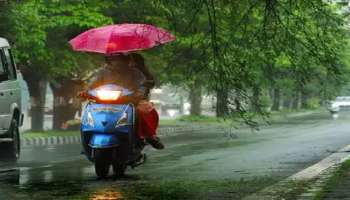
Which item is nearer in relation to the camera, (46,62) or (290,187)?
(290,187)

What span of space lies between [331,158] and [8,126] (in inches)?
230

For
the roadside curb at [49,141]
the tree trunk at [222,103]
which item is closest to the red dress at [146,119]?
the tree trunk at [222,103]

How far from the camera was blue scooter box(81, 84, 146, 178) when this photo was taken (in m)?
A: 10.4

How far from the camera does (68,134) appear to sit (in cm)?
2861

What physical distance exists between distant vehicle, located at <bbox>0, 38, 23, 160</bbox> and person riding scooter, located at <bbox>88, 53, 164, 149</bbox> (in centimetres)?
350

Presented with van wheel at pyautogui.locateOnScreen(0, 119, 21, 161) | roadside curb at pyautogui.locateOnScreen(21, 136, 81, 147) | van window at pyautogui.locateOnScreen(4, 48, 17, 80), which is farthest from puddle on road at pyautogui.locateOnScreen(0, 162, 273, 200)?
roadside curb at pyautogui.locateOnScreen(21, 136, 81, 147)

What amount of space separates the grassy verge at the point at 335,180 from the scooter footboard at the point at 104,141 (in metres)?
2.79

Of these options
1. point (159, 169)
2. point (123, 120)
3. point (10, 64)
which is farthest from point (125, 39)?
point (10, 64)

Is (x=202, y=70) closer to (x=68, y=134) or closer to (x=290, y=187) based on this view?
(x=290, y=187)

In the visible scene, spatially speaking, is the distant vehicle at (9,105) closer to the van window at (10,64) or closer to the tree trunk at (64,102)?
the van window at (10,64)

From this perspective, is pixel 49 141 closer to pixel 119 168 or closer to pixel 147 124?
pixel 119 168

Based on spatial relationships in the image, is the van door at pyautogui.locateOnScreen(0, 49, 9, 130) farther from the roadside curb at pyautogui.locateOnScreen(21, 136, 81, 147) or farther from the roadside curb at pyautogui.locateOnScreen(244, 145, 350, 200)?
the roadside curb at pyautogui.locateOnScreen(21, 136, 81, 147)

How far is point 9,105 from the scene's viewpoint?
561 inches

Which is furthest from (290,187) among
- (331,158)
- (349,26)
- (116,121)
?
(331,158)
